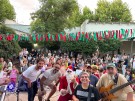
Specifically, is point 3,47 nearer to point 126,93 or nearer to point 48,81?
point 48,81

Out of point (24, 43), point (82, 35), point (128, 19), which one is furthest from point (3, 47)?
point (128, 19)

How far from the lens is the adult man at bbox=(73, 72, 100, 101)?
211 inches

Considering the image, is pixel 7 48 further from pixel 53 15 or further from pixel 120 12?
→ pixel 120 12

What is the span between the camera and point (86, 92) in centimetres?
541

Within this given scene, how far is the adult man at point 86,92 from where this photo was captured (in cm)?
536

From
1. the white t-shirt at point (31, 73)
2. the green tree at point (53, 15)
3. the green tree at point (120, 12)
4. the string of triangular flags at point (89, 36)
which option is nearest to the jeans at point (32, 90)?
the white t-shirt at point (31, 73)

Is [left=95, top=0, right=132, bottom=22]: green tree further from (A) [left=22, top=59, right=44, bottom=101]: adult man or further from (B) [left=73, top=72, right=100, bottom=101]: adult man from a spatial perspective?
(B) [left=73, top=72, right=100, bottom=101]: adult man

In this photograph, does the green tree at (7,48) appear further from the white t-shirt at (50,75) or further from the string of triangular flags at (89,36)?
the white t-shirt at (50,75)

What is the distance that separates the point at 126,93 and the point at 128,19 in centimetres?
5347

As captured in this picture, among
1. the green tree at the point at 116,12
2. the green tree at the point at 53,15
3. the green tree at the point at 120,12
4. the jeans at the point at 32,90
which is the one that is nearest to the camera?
the jeans at the point at 32,90

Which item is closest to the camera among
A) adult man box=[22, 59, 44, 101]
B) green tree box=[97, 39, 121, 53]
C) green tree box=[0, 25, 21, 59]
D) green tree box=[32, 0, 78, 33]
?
adult man box=[22, 59, 44, 101]

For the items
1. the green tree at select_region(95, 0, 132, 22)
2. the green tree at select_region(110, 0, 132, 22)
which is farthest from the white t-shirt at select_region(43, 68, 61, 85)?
the green tree at select_region(110, 0, 132, 22)

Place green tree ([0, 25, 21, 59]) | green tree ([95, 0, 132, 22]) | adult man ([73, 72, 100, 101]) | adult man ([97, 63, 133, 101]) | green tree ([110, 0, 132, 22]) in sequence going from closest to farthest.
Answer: adult man ([73, 72, 100, 101]) < adult man ([97, 63, 133, 101]) < green tree ([0, 25, 21, 59]) < green tree ([95, 0, 132, 22]) < green tree ([110, 0, 132, 22])

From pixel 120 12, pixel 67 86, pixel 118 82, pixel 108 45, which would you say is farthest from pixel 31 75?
pixel 120 12
